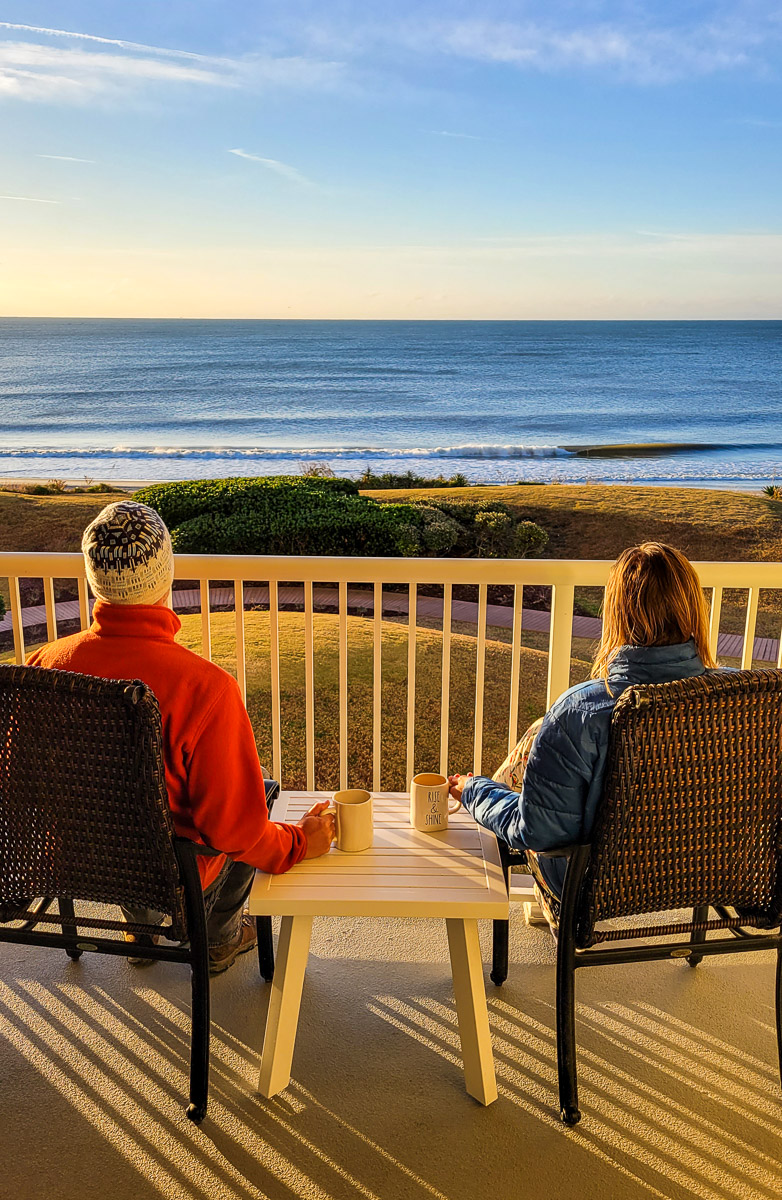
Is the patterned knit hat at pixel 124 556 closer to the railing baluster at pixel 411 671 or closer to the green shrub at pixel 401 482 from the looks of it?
the railing baluster at pixel 411 671

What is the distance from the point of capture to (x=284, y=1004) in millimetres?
1867

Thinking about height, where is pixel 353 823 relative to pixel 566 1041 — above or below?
above

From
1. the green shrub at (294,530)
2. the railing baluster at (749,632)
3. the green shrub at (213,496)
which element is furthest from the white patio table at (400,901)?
the green shrub at (213,496)

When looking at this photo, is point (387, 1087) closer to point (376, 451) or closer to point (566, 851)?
point (566, 851)

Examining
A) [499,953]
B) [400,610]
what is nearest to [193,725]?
[499,953]

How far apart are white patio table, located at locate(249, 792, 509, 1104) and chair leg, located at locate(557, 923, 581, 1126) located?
16 centimetres

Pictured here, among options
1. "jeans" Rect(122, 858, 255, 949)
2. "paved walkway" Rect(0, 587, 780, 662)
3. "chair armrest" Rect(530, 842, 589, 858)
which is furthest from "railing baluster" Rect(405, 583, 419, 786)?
"paved walkway" Rect(0, 587, 780, 662)

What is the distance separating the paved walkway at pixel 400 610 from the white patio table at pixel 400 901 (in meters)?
6.22

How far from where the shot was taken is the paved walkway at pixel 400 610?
8.70m

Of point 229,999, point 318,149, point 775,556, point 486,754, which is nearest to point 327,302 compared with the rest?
point 318,149

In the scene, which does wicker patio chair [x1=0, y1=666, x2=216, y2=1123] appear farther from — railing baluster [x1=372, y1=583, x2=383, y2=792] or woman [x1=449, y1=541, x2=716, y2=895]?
railing baluster [x1=372, y1=583, x2=383, y2=792]

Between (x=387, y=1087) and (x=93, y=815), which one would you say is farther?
(x=387, y=1087)

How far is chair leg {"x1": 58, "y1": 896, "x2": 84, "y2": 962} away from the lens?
180 centimetres

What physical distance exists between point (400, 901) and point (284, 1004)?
1.33 ft
